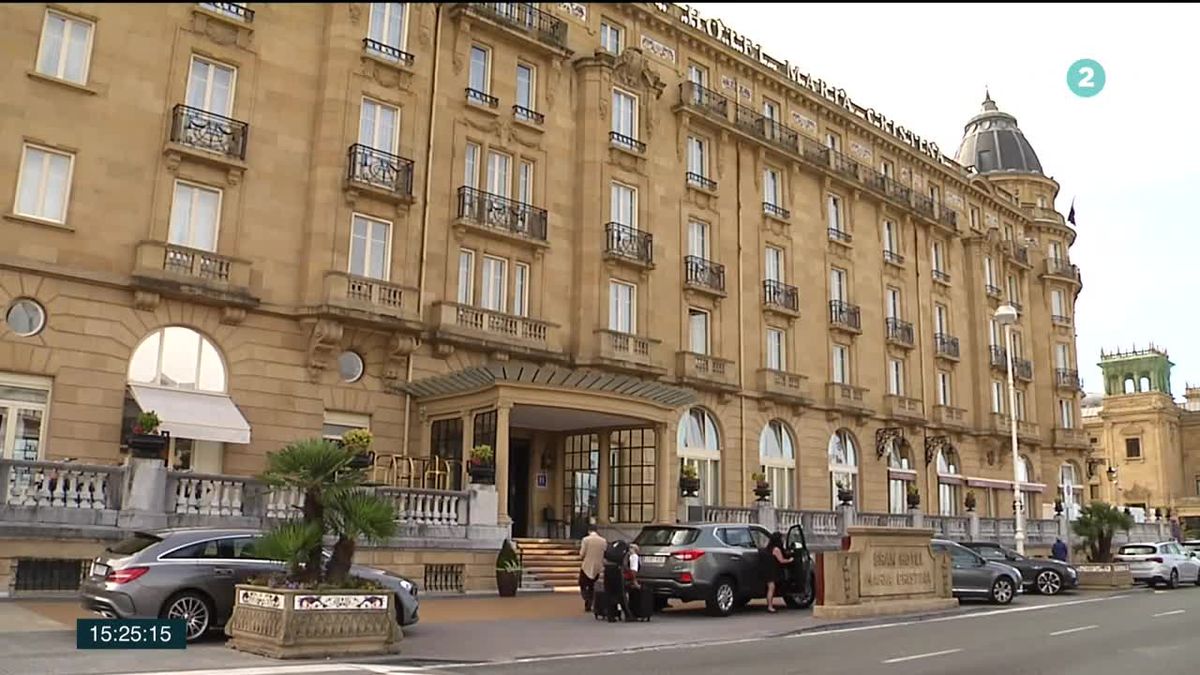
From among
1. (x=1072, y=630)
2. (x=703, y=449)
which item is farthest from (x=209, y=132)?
(x=1072, y=630)

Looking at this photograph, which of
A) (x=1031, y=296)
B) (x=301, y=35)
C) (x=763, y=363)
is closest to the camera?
(x=301, y=35)

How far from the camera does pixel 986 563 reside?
2492cm

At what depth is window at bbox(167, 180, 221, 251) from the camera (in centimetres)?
2397

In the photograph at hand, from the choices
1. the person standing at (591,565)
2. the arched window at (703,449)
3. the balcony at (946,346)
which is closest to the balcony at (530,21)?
the arched window at (703,449)

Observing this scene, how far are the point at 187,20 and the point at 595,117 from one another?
13017mm

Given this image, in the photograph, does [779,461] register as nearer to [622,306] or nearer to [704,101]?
[622,306]

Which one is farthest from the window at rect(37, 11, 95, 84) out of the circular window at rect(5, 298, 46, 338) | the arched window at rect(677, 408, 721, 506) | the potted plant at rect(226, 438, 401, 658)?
the arched window at rect(677, 408, 721, 506)

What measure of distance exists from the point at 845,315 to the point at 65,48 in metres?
29.7

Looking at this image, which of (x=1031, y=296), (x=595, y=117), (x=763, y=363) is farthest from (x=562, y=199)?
(x=1031, y=296)

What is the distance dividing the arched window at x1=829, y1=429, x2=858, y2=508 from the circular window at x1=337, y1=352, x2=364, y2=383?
20993mm

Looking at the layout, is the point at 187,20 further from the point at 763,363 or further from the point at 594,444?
the point at 763,363

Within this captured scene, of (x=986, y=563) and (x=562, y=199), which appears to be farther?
(x=562, y=199)

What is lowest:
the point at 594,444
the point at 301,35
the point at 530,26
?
the point at 594,444

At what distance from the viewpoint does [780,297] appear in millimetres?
38719
